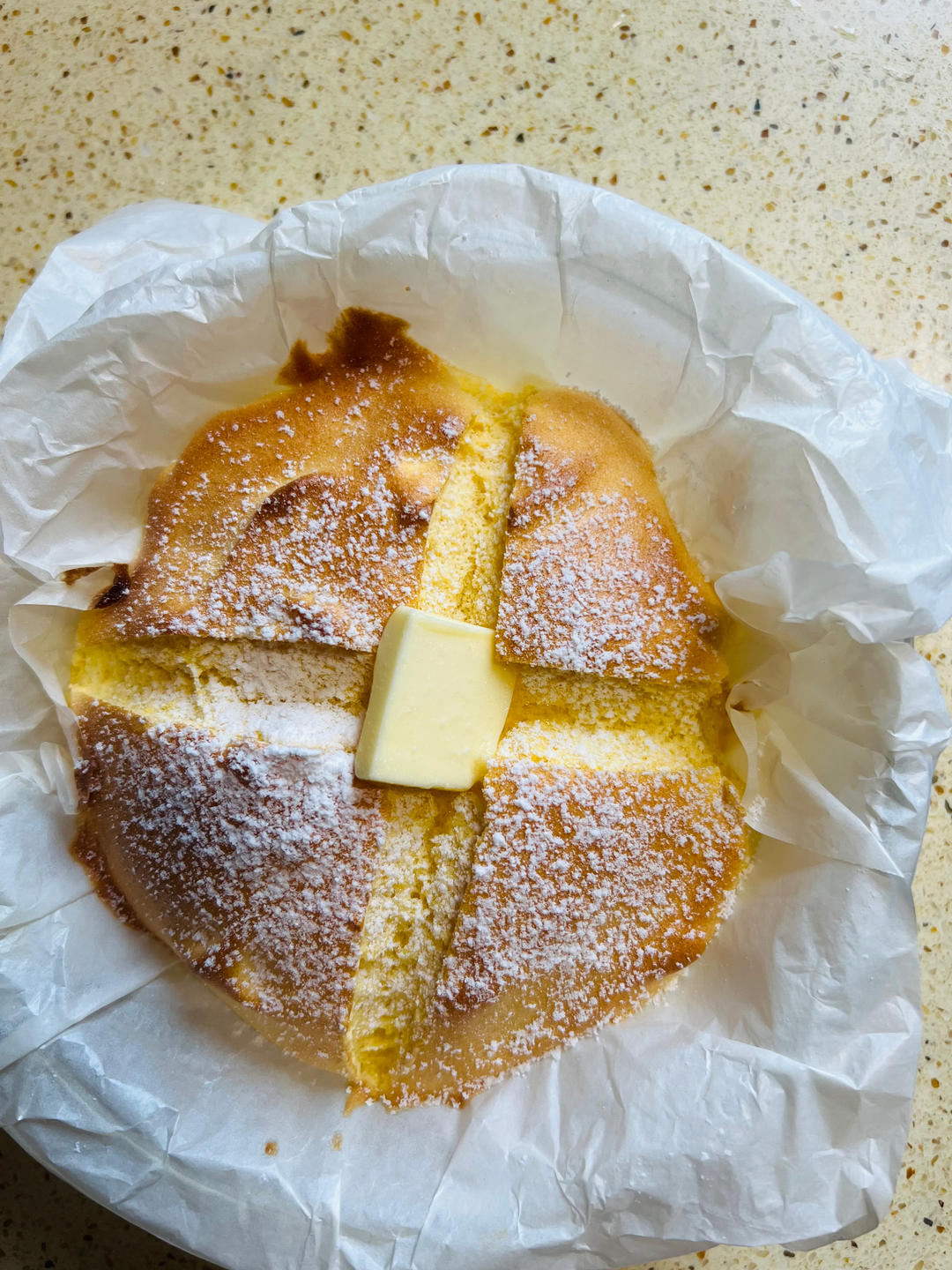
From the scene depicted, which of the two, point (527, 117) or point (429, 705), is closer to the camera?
point (429, 705)

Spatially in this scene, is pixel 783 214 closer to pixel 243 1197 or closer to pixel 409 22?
pixel 409 22

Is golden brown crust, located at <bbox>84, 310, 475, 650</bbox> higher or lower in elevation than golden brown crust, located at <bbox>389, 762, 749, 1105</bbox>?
higher

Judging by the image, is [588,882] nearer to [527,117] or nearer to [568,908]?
[568,908]

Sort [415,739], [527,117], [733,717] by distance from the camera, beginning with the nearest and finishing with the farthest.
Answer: [415,739] < [733,717] < [527,117]

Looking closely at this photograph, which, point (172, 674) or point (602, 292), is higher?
point (602, 292)

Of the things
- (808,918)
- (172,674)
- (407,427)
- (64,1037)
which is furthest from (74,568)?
(808,918)

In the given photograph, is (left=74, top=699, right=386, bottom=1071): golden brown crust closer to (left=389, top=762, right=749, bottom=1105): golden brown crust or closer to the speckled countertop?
(left=389, top=762, right=749, bottom=1105): golden brown crust

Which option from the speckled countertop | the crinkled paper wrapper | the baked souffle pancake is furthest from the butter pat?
the speckled countertop

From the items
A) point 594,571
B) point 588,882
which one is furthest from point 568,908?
point 594,571
